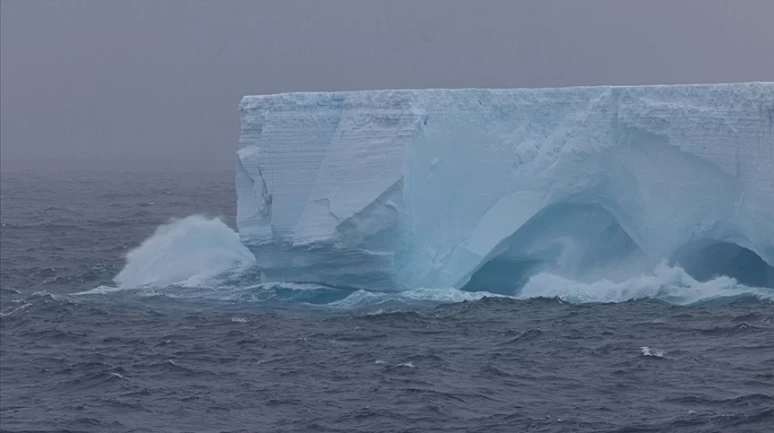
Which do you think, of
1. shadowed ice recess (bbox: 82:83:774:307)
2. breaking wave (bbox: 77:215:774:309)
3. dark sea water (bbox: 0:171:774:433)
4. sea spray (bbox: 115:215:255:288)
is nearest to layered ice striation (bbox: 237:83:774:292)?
shadowed ice recess (bbox: 82:83:774:307)

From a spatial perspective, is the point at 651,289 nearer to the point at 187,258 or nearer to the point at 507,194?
the point at 507,194

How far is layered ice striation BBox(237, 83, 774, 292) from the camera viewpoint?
52.1ft

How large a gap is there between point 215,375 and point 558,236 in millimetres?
7247

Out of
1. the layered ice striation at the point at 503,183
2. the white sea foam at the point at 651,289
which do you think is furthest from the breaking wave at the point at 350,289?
the layered ice striation at the point at 503,183

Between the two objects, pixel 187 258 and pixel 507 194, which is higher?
pixel 507 194

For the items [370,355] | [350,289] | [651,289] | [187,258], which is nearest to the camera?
[370,355]

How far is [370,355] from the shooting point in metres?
12.9

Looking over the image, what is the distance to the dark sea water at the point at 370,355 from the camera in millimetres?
10367

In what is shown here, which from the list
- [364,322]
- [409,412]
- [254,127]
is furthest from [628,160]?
[409,412]

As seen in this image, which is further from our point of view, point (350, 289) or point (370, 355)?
point (350, 289)

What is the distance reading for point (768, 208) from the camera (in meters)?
15.1

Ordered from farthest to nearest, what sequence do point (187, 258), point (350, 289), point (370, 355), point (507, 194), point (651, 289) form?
point (187, 258) → point (507, 194) → point (350, 289) → point (651, 289) → point (370, 355)

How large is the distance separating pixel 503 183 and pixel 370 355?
207 inches

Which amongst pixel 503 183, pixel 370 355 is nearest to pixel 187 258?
pixel 503 183
